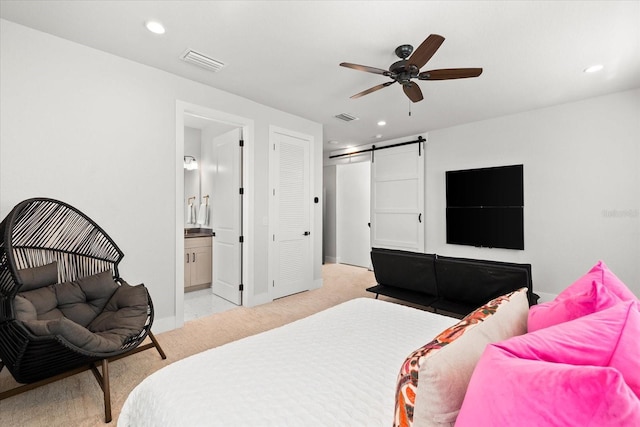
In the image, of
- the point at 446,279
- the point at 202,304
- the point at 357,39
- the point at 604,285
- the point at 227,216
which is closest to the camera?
the point at 604,285

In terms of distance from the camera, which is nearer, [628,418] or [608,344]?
[628,418]

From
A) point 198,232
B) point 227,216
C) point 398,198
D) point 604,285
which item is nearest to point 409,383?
point 604,285

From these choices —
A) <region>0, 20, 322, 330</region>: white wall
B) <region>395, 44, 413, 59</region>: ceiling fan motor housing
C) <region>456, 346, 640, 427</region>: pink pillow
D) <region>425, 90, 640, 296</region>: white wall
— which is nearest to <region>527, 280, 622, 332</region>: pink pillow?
<region>456, 346, 640, 427</region>: pink pillow

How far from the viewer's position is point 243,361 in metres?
1.24

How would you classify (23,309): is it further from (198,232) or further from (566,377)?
(198,232)

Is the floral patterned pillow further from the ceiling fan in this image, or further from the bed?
the ceiling fan

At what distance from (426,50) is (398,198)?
380 centimetres

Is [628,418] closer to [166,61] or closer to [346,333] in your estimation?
[346,333]

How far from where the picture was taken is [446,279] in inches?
126

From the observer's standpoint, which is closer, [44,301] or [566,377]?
[566,377]

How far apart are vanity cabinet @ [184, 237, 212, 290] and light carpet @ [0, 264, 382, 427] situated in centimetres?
115

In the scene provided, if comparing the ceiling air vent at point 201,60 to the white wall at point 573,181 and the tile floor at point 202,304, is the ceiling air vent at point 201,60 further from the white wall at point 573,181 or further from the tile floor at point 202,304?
the white wall at point 573,181

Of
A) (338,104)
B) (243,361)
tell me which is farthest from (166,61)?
(243,361)

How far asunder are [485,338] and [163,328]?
3138 millimetres
